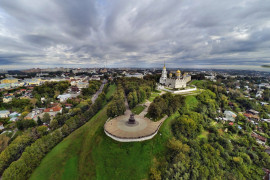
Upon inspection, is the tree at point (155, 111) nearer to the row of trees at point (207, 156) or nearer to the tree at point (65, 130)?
the row of trees at point (207, 156)

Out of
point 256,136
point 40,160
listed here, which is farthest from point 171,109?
point 40,160

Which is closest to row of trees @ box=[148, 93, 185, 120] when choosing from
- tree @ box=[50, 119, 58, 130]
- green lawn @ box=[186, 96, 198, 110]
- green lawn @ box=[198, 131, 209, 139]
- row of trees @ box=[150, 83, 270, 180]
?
row of trees @ box=[150, 83, 270, 180]

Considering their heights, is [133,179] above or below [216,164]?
above

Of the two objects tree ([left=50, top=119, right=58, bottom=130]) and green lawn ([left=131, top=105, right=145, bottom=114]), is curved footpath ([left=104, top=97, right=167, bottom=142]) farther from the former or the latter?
tree ([left=50, top=119, right=58, bottom=130])

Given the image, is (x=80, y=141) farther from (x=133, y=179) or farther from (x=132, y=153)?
(x=133, y=179)

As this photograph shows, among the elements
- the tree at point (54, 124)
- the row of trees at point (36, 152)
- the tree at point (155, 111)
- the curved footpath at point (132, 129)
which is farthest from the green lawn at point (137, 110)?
the tree at point (54, 124)

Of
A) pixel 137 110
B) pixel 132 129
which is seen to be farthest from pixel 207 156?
pixel 137 110

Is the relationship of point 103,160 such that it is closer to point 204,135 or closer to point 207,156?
point 207,156
